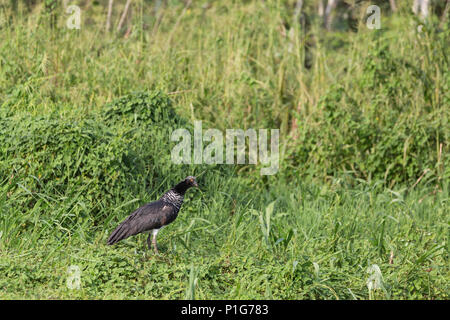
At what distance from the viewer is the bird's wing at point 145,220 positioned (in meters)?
4.96

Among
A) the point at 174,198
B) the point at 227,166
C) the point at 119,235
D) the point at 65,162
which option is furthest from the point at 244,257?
the point at 227,166

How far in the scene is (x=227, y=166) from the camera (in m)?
7.30

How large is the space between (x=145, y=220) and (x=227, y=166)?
242 centimetres

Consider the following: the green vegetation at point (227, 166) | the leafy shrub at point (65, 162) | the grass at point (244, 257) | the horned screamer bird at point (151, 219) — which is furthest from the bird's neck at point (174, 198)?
the leafy shrub at point (65, 162)

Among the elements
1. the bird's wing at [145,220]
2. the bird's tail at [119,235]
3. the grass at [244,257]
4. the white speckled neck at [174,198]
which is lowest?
the grass at [244,257]

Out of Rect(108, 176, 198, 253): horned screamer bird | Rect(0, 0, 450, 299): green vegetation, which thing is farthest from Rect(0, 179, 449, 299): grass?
Rect(108, 176, 198, 253): horned screamer bird

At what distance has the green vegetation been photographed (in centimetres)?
477

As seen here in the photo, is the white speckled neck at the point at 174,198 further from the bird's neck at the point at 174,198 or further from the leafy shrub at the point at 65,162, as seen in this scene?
the leafy shrub at the point at 65,162

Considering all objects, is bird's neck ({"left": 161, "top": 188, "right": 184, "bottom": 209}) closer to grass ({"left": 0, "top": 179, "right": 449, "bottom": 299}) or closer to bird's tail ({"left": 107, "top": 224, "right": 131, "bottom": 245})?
grass ({"left": 0, "top": 179, "right": 449, "bottom": 299})

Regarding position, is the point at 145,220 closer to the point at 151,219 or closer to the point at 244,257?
Result: the point at 151,219

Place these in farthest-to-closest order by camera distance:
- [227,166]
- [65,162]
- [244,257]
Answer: [227,166]
[65,162]
[244,257]

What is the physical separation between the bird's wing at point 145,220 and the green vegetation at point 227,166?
0.19 metres
